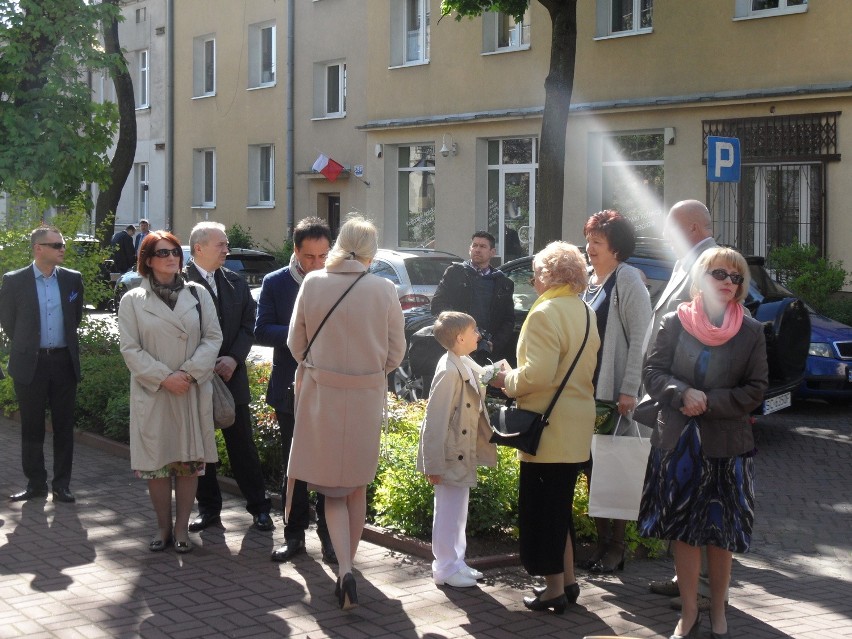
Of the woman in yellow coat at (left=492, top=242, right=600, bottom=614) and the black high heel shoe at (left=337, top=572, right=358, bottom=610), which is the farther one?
the black high heel shoe at (left=337, top=572, right=358, bottom=610)

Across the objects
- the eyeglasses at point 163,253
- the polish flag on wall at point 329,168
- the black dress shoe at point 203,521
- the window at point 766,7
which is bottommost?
the black dress shoe at point 203,521

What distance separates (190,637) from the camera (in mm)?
5543

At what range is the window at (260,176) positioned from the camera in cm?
3158

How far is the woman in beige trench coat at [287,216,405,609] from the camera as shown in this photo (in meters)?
6.11

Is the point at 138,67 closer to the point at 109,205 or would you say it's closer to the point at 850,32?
the point at 109,205

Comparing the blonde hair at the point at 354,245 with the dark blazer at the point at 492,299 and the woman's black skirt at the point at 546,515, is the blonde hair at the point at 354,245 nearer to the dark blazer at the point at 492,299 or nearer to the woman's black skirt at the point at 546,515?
the woman's black skirt at the point at 546,515

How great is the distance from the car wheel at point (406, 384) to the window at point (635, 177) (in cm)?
919

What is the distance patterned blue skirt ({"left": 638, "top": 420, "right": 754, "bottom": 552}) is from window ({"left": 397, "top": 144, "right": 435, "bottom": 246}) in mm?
20564

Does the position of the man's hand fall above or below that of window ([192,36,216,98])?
below

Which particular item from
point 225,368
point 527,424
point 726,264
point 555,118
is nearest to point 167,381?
point 225,368

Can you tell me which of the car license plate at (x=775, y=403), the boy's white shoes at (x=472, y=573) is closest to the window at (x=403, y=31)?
the car license plate at (x=775, y=403)

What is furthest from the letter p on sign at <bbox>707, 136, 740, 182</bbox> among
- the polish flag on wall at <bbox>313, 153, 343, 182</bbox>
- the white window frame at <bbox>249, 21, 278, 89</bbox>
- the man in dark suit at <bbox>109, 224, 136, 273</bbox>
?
the white window frame at <bbox>249, 21, 278, 89</bbox>

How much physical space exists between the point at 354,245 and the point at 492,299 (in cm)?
399

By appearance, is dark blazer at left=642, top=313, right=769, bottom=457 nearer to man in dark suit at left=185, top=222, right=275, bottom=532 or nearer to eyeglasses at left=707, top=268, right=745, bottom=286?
eyeglasses at left=707, top=268, right=745, bottom=286
